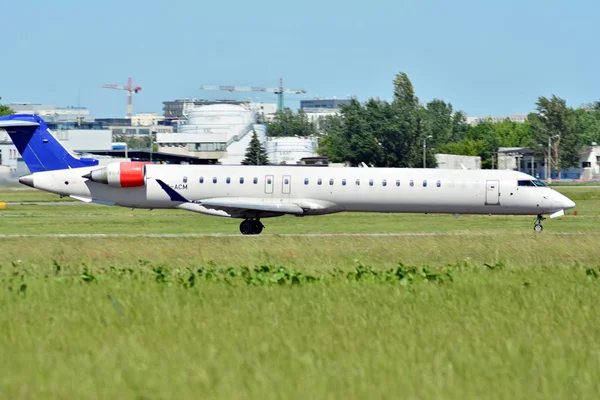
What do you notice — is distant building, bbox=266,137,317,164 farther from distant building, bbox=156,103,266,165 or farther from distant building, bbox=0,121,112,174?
distant building, bbox=0,121,112,174

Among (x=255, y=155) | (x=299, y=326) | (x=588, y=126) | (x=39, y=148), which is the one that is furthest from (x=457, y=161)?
(x=299, y=326)

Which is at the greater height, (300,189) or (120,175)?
(120,175)

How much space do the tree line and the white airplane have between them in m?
82.5

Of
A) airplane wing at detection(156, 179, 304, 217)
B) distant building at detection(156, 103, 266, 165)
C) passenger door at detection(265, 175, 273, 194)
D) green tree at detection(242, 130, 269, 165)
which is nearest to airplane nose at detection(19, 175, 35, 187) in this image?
airplane wing at detection(156, 179, 304, 217)

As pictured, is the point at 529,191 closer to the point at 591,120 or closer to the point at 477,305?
the point at 477,305

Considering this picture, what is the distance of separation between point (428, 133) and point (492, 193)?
3705 inches

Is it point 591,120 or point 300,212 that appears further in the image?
point 591,120

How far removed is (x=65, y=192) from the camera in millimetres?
38906

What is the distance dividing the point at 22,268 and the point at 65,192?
15949 millimetres

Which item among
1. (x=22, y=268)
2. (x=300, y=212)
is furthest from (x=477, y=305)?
(x=300, y=212)

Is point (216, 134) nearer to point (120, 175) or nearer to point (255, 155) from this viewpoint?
point (255, 155)

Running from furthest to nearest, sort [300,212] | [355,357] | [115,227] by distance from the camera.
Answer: [115,227] < [300,212] < [355,357]

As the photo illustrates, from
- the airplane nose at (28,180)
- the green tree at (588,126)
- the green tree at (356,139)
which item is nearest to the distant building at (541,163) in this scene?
the green tree at (588,126)

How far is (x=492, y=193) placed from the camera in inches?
1505
